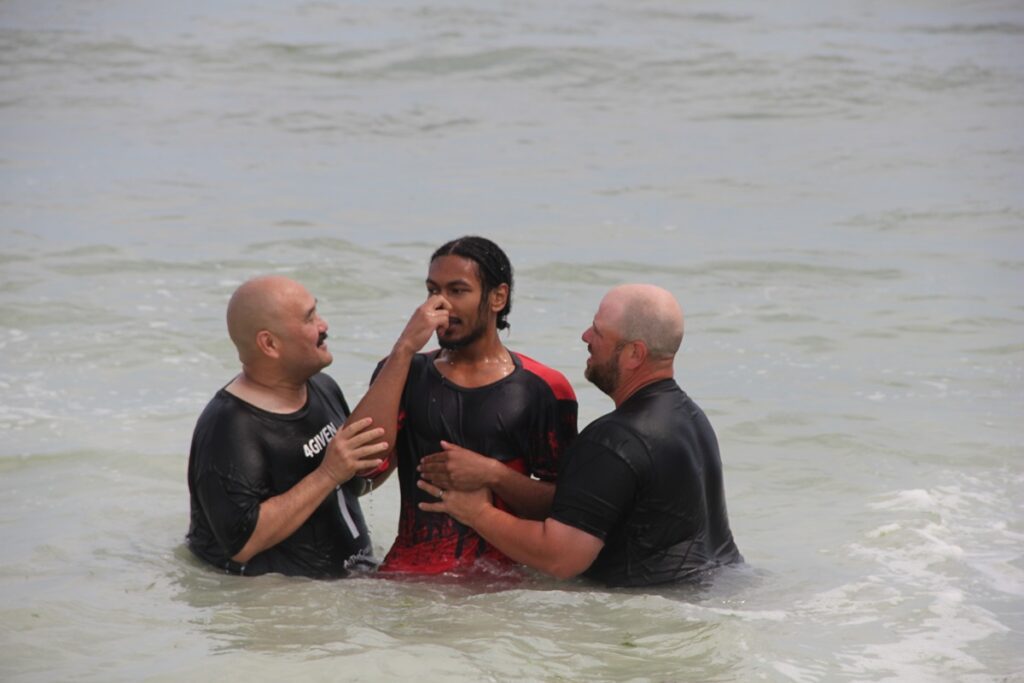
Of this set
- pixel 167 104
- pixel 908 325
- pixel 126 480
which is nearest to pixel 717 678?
pixel 126 480

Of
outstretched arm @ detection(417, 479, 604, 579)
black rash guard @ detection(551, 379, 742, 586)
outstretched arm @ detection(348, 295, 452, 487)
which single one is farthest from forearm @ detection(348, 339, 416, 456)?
→ black rash guard @ detection(551, 379, 742, 586)

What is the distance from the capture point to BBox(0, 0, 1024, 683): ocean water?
21.0 feet

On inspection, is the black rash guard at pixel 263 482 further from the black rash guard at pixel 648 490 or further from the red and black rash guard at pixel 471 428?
the black rash guard at pixel 648 490

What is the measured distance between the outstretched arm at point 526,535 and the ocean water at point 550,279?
0.38 meters

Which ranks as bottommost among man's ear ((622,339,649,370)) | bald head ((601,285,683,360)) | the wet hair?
man's ear ((622,339,649,370))

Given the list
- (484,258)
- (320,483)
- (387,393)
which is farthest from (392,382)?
(484,258)

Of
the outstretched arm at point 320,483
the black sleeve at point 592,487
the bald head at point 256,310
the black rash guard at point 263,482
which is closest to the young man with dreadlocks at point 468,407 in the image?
the outstretched arm at point 320,483

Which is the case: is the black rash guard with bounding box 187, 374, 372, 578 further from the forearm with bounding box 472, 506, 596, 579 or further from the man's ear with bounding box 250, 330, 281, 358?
the forearm with bounding box 472, 506, 596, 579

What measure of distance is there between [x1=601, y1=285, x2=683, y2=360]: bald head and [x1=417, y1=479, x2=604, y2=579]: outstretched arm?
833 mm

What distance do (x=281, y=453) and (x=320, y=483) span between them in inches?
10.0

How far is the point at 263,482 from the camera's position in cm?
620

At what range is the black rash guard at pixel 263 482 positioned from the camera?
20.1 ft

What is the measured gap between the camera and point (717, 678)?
5.92 meters

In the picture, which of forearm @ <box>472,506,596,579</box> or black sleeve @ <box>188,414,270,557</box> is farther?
black sleeve @ <box>188,414,270,557</box>
